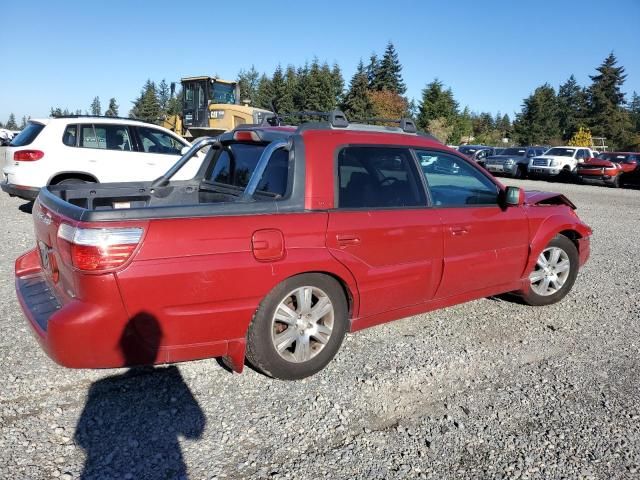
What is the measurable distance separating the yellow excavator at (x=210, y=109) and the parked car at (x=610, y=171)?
1486 centimetres

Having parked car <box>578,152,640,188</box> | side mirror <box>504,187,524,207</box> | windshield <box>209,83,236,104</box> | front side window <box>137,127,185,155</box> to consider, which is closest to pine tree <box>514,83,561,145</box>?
parked car <box>578,152,640,188</box>

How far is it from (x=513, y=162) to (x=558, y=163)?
7.17 ft

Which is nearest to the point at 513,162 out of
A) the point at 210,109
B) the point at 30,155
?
the point at 210,109

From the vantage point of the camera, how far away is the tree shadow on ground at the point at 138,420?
2.53 meters

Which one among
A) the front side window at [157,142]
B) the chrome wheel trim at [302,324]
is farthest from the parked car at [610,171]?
the chrome wheel trim at [302,324]

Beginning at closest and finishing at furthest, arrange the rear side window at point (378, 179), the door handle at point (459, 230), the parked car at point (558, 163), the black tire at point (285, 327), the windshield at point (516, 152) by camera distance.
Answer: the black tire at point (285, 327), the rear side window at point (378, 179), the door handle at point (459, 230), the parked car at point (558, 163), the windshield at point (516, 152)

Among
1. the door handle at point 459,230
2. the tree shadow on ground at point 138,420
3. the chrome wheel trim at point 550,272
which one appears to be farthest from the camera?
the chrome wheel trim at point 550,272

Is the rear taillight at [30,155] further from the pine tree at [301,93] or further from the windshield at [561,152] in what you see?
the pine tree at [301,93]

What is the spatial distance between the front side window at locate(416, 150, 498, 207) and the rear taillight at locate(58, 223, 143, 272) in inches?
91.2

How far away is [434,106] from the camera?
60.5m

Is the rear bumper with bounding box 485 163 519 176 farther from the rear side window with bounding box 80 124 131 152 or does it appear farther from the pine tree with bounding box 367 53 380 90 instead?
the pine tree with bounding box 367 53 380 90

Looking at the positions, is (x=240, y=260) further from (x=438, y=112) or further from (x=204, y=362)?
(x=438, y=112)

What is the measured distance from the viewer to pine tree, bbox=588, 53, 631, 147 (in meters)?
71.1

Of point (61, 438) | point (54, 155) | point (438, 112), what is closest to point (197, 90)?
point (54, 155)
